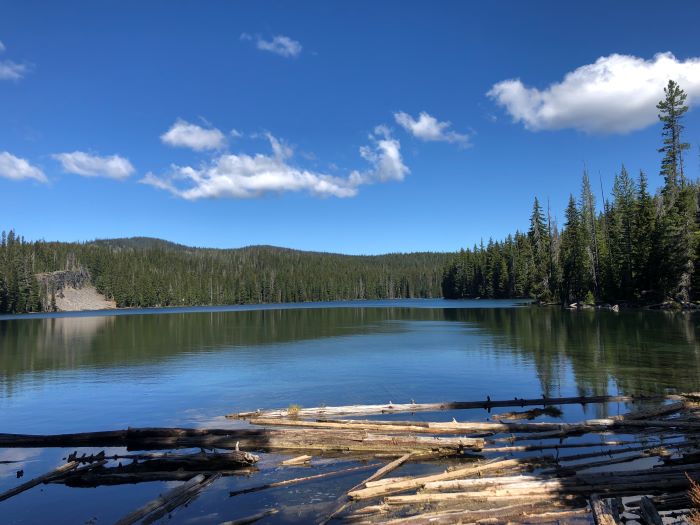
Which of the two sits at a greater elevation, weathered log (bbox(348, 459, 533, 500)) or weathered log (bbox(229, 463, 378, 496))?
weathered log (bbox(348, 459, 533, 500))

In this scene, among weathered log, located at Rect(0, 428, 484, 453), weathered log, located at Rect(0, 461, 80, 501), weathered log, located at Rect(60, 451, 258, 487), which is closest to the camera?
weathered log, located at Rect(0, 461, 80, 501)

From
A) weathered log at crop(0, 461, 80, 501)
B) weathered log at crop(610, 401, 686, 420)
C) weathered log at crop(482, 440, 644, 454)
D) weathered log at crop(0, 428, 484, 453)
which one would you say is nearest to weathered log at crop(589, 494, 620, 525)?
weathered log at crop(482, 440, 644, 454)

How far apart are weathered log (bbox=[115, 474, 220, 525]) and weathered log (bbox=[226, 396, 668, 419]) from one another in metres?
6.61

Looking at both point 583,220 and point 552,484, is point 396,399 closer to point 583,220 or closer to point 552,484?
point 552,484

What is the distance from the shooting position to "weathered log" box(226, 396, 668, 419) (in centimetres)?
2055

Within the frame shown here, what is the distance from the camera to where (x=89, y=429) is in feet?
68.8

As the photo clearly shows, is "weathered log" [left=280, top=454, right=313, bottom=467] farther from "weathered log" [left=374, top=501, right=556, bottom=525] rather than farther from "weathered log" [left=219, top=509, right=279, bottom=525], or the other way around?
"weathered log" [left=374, top=501, right=556, bottom=525]

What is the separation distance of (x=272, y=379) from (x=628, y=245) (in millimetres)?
79624

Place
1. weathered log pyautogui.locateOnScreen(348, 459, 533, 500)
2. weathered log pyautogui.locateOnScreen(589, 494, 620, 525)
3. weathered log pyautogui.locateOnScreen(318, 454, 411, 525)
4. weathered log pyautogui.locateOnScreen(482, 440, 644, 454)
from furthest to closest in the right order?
weathered log pyautogui.locateOnScreen(482, 440, 644, 454), weathered log pyautogui.locateOnScreen(348, 459, 533, 500), weathered log pyautogui.locateOnScreen(318, 454, 411, 525), weathered log pyautogui.locateOnScreen(589, 494, 620, 525)

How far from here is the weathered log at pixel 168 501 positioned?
11.2 meters

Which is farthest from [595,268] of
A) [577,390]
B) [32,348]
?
[32,348]

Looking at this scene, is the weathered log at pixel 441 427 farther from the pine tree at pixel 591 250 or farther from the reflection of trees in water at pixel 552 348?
the pine tree at pixel 591 250

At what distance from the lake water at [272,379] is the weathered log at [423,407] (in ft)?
2.04

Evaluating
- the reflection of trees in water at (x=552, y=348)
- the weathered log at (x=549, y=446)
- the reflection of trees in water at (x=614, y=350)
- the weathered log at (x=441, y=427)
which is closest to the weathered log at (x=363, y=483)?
the weathered log at (x=441, y=427)
